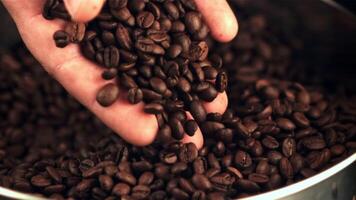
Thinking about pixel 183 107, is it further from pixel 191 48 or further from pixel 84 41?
pixel 84 41

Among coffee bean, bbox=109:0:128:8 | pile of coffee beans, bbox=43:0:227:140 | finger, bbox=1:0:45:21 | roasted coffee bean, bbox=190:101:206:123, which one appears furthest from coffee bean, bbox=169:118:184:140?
finger, bbox=1:0:45:21

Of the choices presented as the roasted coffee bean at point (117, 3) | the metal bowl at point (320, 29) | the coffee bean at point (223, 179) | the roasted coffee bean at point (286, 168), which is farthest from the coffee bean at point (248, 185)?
the metal bowl at point (320, 29)

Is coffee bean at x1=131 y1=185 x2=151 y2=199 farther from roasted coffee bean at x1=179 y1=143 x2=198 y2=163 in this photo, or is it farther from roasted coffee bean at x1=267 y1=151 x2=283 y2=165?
roasted coffee bean at x1=267 y1=151 x2=283 y2=165

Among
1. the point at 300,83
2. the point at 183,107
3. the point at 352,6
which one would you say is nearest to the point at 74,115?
the point at 183,107

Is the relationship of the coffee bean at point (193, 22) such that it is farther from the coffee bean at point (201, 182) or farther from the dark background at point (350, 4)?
the dark background at point (350, 4)

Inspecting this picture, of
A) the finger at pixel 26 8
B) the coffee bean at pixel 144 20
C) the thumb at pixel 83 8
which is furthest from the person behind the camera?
the finger at pixel 26 8

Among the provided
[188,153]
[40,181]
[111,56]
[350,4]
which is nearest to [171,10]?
[111,56]

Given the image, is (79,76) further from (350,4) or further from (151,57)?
(350,4)
